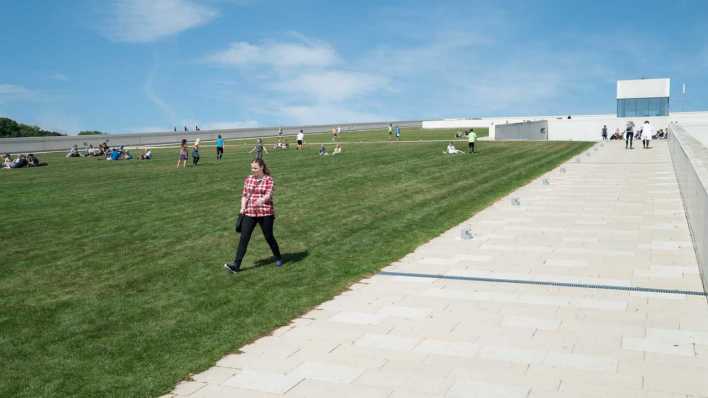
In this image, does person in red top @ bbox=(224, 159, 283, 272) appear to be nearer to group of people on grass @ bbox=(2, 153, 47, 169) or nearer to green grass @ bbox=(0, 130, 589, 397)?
green grass @ bbox=(0, 130, 589, 397)

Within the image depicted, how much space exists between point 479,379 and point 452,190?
12494mm

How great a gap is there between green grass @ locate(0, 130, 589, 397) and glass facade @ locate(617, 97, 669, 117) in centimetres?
6175

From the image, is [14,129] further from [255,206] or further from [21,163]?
[255,206]

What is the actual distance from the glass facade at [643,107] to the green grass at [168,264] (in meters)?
61.8

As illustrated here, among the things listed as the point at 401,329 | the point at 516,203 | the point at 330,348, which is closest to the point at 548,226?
the point at 516,203

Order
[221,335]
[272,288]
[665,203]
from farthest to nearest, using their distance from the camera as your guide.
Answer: [665,203], [272,288], [221,335]

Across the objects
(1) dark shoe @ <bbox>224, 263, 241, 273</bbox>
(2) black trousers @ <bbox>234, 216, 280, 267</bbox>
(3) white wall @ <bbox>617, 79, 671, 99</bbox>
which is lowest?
(1) dark shoe @ <bbox>224, 263, 241, 273</bbox>

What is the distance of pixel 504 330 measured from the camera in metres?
5.74

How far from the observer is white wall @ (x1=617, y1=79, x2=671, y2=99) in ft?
237

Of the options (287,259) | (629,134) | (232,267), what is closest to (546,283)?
(287,259)

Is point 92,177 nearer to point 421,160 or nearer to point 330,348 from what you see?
point 421,160

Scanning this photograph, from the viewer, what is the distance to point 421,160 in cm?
2702

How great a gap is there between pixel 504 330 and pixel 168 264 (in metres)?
5.44

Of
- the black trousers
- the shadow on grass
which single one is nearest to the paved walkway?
the shadow on grass
